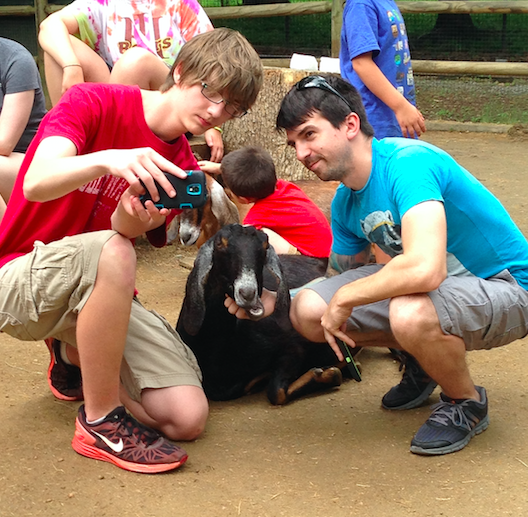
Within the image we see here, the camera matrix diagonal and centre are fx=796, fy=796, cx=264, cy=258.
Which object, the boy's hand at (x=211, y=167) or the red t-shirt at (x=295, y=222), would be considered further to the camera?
the boy's hand at (x=211, y=167)

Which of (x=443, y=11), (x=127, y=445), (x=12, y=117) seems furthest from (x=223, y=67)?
(x=443, y=11)

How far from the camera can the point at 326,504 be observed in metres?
2.52

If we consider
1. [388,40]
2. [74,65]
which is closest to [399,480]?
[388,40]

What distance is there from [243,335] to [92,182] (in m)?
A: 0.99

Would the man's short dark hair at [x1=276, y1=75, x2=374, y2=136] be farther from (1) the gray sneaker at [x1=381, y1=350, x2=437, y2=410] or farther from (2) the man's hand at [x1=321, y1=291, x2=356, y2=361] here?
(1) the gray sneaker at [x1=381, y1=350, x2=437, y2=410]

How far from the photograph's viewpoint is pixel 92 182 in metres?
2.97

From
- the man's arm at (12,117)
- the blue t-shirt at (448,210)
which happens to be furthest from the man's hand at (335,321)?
the man's arm at (12,117)

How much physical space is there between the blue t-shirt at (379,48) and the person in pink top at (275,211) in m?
0.68

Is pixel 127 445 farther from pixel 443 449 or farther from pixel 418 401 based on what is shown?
pixel 418 401

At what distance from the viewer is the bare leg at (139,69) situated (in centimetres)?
434

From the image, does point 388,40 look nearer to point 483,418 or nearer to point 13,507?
point 483,418

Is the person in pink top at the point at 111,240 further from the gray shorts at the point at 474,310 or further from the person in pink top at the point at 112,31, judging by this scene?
the person in pink top at the point at 112,31

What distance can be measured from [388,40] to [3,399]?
2845mm

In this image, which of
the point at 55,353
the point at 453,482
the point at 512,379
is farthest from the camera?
the point at 512,379
